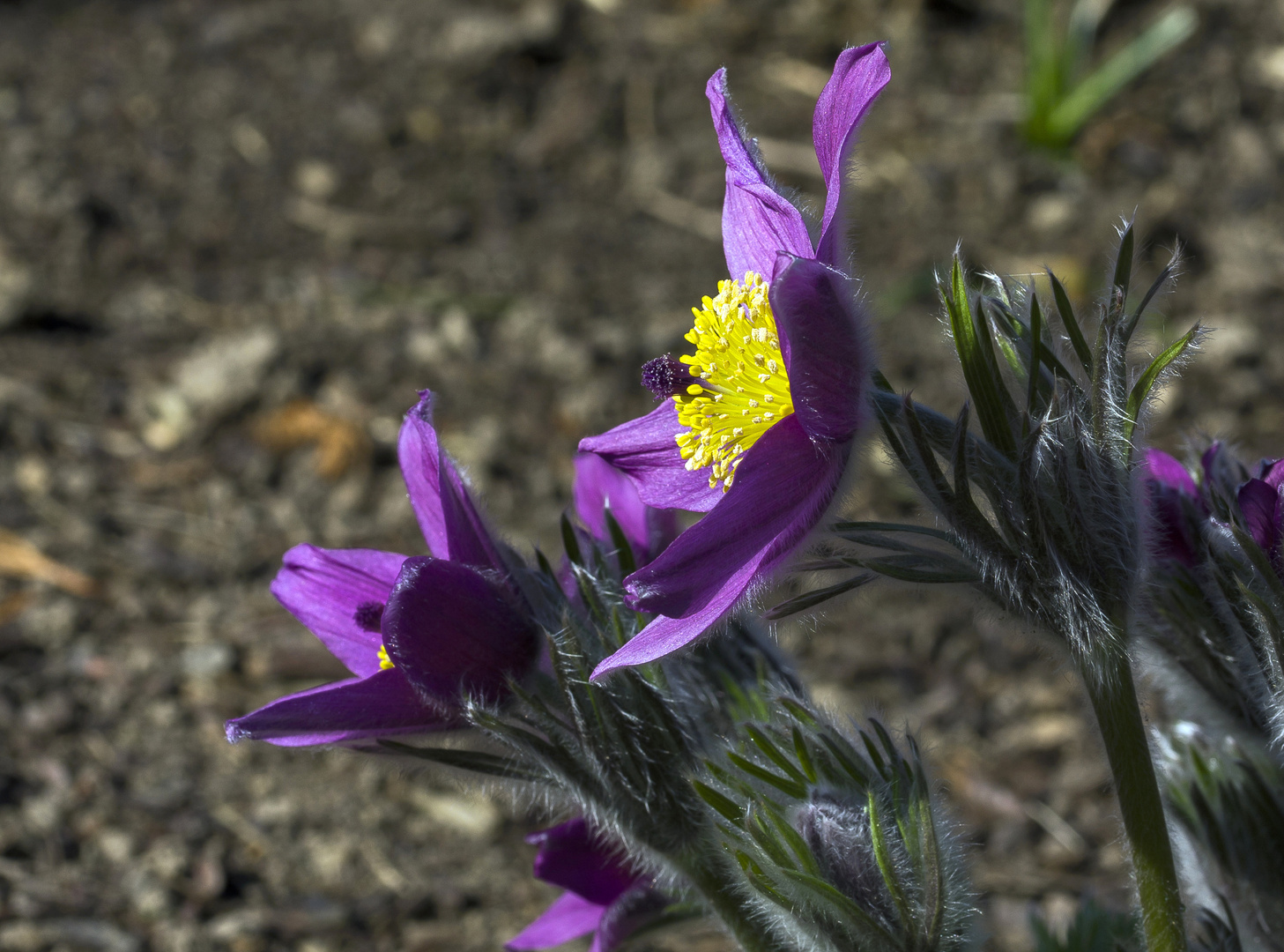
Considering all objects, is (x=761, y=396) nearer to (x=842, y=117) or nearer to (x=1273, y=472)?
(x=842, y=117)

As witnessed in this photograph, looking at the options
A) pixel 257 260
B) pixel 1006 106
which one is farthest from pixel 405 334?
pixel 1006 106

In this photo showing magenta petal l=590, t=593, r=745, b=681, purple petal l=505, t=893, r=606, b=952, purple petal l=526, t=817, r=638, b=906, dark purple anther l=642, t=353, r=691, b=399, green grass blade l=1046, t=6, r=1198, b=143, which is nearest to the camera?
magenta petal l=590, t=593, r=745, b=681

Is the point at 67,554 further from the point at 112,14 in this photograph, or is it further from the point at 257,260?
the point at 112,14

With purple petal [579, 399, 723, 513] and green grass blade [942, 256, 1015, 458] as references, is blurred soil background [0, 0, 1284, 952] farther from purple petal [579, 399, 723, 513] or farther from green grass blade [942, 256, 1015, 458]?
green grass blade [942, 256, 1015, 458]

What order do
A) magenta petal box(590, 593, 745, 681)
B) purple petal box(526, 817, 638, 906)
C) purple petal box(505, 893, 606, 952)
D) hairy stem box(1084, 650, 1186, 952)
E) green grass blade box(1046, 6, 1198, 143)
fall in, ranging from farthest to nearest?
1. green grass blade box(1046, 6, 1198, 143)
2. purple petal box(505, 893, 606, 952)
3. purple petal box(526, 817, 638, 906)
4. hairy stem box(1084, 650, 1186, 952)
5. magenta petal box(590, 593, 745, 681)

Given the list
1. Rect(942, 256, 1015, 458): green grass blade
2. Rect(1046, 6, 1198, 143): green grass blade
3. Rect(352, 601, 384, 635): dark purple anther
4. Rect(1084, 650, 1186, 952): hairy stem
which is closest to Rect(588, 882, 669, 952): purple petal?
Rect(352, 601, 384, 635): dark purple anther

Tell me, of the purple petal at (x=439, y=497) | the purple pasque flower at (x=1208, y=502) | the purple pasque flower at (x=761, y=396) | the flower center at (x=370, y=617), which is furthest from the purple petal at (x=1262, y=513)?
the flower center at (x=370, y=617)

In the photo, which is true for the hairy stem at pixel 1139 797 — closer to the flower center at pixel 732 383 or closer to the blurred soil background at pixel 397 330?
the flower center at pixel 732 383
